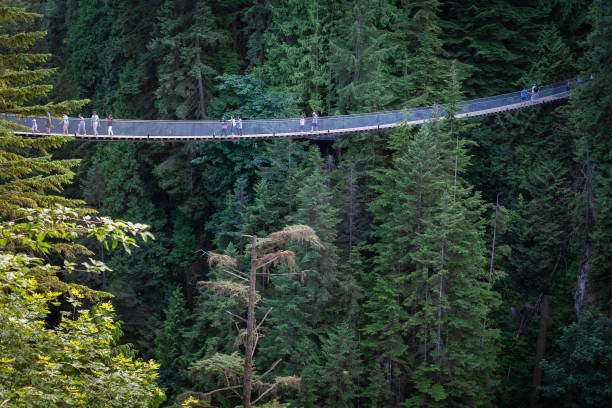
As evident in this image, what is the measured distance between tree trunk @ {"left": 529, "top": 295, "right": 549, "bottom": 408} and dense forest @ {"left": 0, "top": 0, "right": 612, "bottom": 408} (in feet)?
0.28

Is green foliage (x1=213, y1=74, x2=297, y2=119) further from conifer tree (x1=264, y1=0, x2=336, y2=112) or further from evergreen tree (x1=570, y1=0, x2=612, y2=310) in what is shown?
evergreen tree (x1=570, y1=0, x2=612, y2=310)

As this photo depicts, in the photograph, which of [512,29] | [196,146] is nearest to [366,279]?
[196,146]

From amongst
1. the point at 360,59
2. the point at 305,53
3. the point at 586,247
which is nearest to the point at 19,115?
the point at 360,59

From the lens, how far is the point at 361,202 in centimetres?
2456

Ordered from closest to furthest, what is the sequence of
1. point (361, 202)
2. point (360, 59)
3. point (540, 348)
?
point (540, 348), point (361, 202), point (360, 59)

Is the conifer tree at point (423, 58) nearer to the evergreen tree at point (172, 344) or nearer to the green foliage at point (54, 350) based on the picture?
the evergreen tree at point (172, 344)

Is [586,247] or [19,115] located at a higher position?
[19,115]

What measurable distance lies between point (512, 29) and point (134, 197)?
20.2 m

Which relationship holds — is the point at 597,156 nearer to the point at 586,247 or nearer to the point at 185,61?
the point at 586,247

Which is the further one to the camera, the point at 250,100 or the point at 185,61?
the point at 185,61

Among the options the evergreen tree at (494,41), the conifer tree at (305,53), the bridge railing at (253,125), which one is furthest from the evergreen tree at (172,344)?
the evergreen tree at (494,41)

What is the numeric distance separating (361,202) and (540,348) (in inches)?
346

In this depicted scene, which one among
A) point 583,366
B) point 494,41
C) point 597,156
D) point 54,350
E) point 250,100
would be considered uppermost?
point 494,41

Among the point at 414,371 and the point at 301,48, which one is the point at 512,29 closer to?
the point at 301,48
